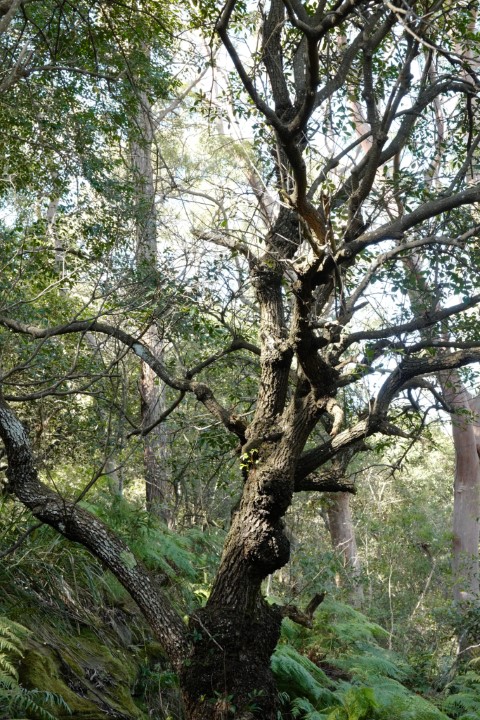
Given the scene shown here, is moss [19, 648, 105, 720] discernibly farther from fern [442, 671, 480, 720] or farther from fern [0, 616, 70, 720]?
fern [442, 671, 480, 720]

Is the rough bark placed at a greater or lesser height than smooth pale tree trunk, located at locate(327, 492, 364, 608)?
lesser

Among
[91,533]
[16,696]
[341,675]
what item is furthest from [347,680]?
[16,696]

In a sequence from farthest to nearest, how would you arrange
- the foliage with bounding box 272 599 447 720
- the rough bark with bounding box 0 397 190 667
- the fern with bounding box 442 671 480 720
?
the fern with bounding box 442 671 480 720
the foliage with bounding box 272 599 447 720
the rough bark with bounding box 0 397 190 667

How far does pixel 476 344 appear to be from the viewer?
6.20 metres

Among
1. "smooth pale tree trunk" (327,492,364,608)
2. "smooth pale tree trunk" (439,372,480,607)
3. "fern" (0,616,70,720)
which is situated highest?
"smooth pale tree trunk" (439,372,480,607)

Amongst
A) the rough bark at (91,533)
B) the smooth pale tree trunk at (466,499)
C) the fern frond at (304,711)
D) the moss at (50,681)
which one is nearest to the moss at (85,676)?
the moss at (50,681)

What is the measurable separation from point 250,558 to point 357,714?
54.7 inches

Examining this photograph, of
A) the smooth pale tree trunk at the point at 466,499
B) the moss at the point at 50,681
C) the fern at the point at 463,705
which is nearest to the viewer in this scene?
the moss at the point at 50,681

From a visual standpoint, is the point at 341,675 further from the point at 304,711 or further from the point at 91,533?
the point at 91,533

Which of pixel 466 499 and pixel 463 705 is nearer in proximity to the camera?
pixel 463 705

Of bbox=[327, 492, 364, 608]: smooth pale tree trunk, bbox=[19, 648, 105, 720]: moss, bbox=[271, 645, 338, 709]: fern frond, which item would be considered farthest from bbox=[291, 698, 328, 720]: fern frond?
bbox=[327, 492, 364, 608]: smooth pale tree trunk

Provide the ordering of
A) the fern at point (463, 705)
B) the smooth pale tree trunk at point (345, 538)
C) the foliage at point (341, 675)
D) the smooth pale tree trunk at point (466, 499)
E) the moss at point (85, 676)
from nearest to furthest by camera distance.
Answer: the moss at point (85, 676)
the foliage at point (341, 675)
the fern at point (463, 705)
the smooth pale tree trunk at point (345, 538)
the smooth pale tree trunk at point (466, 499)

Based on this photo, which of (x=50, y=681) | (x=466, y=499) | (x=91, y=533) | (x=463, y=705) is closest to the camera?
(x=50, y=681)

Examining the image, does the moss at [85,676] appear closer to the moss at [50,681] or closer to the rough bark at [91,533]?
the moss at [50,681]
